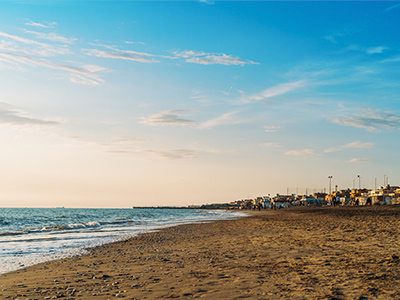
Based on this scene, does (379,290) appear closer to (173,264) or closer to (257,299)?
(257,299)

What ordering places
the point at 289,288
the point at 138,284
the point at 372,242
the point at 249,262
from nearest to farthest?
1. the point at 289,288
2. the point at 138,284
3. the point at 249,262
4. the point at 372,242

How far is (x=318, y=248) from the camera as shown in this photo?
47.8 ft

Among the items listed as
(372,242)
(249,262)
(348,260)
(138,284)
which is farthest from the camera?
(372,242)

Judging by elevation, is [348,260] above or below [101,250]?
above

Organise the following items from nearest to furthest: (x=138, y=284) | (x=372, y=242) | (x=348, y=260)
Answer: (x=138, y=284), (x=348, y=260), (x=372, y=242)

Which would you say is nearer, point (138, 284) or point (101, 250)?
point (138, 284)

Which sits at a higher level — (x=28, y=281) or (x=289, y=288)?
(x=289, y=288)

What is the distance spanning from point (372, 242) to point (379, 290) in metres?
8.79

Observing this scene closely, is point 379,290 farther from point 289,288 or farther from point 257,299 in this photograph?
point 257,299

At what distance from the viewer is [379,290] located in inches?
304

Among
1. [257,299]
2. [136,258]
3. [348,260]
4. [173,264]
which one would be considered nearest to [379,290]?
[257,299]

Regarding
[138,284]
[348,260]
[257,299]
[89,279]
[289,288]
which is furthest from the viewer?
[348,260]

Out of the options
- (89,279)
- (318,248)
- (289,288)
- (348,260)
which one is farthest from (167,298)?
(318,248)

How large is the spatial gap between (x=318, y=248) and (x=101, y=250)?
11287 mm
